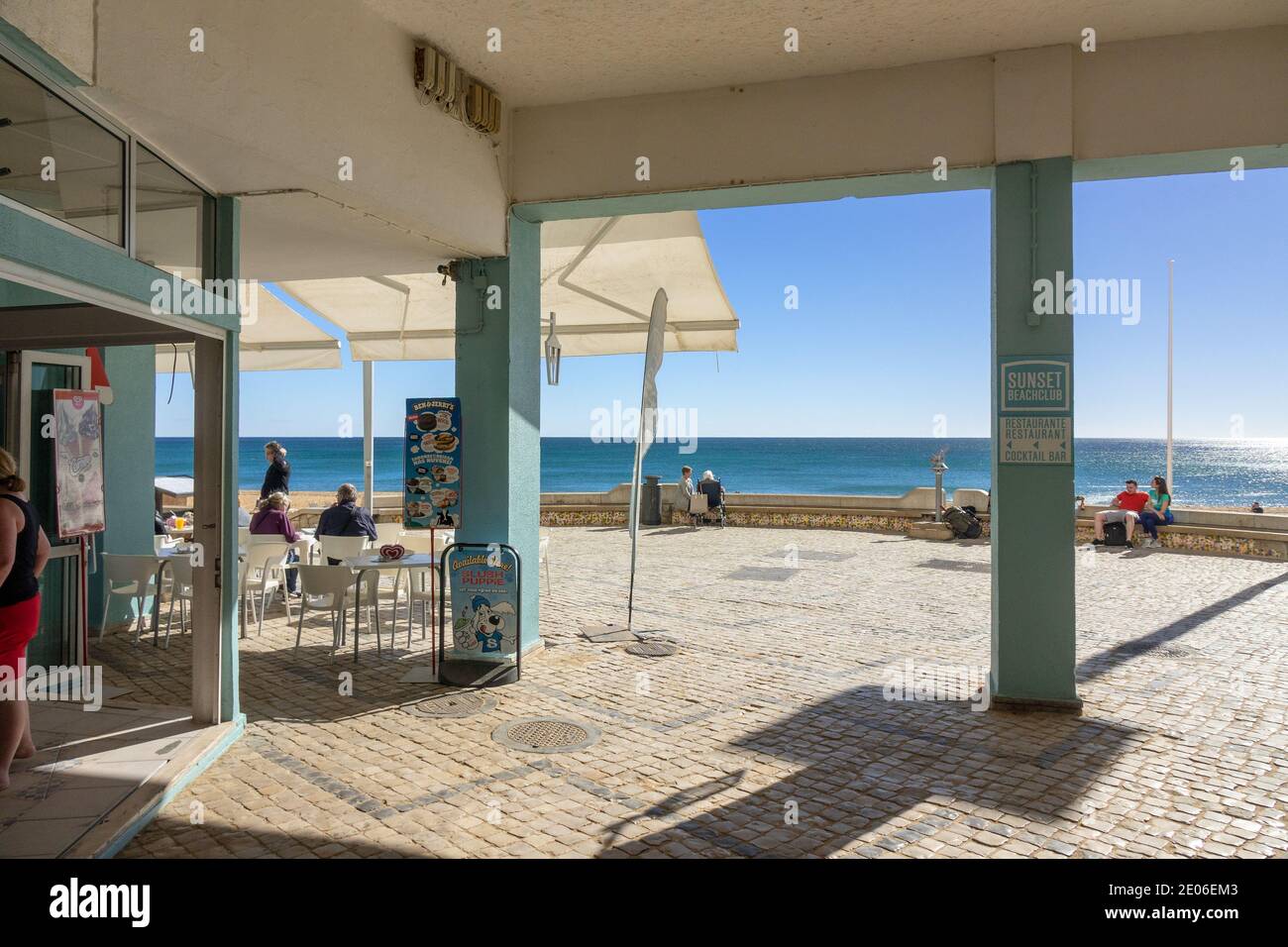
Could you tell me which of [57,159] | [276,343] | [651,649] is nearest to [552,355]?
[651,649]

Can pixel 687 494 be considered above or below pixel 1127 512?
above

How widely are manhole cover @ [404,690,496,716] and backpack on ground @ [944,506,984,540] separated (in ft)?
36.8

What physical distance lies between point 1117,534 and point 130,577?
46.0 ft

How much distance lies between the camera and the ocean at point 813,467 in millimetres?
57656

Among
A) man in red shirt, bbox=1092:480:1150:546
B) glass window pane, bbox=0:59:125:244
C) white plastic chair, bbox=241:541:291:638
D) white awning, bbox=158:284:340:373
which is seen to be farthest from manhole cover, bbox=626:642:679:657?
man in red shirt, bbox=1092:480:1150:546

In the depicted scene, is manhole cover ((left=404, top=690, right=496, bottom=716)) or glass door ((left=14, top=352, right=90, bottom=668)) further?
glass door ((left=14, top=352, right=90, bottom=668))

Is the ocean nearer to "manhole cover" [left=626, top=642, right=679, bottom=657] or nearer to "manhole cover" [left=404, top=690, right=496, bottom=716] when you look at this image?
"manhole cover" [left=626, top=642, right=679, bottom=657]

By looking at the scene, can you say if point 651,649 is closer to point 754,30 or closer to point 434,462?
point 434,462

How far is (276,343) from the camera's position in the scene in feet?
34.1

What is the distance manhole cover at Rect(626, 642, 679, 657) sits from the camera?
6797 mm

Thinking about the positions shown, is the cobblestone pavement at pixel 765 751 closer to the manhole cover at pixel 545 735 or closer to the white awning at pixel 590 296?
the manhole cover at pixel 545 735

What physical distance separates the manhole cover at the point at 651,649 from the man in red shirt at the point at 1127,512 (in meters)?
9.99

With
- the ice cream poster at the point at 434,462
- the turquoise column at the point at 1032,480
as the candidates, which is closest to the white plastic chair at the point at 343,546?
the ice cream poster at the point at 434,462

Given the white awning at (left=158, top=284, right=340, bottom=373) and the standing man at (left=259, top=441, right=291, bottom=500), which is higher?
the white awning at (left=158, top=284, right=340, bottom=373)
